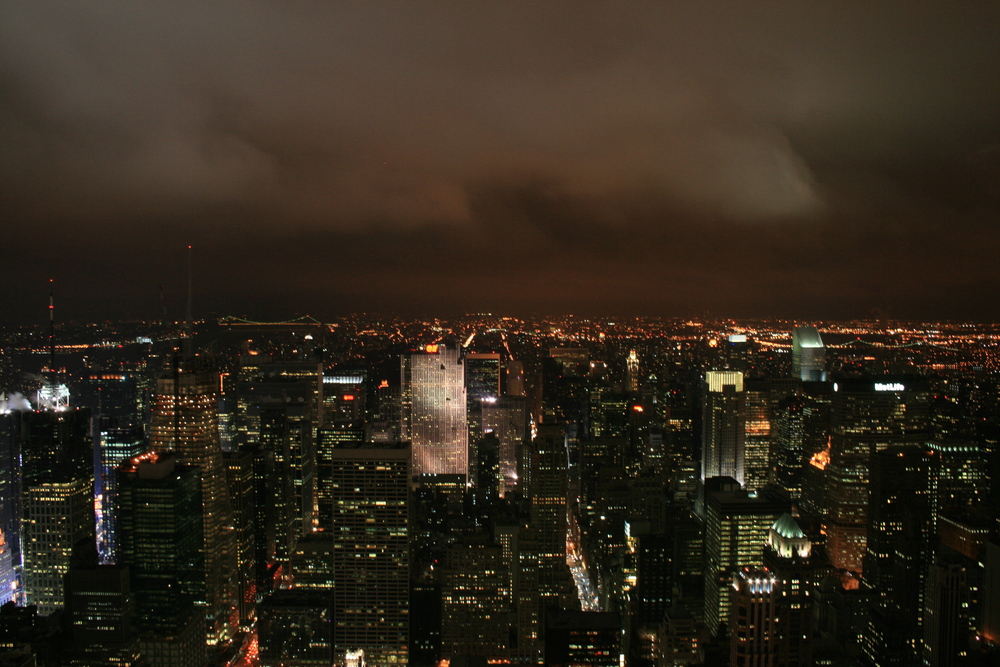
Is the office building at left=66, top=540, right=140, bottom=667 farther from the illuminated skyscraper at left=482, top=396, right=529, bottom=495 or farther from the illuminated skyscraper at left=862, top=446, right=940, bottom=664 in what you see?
the illuminated skyscraper at left=862, top=446, right=940, bottom=664

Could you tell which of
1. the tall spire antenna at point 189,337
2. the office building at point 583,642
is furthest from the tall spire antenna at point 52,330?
the office building at point 583,642

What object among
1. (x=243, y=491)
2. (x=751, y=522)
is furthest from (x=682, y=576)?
(x=243, y=491)

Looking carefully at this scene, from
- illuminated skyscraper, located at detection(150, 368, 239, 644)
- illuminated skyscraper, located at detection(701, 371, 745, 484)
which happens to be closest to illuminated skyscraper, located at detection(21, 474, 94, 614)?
illuminated skyscraper, located at detection(150, 368, 239, 644)

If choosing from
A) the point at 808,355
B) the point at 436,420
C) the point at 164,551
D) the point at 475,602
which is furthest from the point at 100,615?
the point at 808,355

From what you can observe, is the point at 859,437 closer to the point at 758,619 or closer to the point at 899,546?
the point at 899,546

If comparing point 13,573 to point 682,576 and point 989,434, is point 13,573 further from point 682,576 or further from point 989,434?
point 989,434

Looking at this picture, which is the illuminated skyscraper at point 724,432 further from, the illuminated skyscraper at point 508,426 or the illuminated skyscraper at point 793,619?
the illuminated skyscraper at point 793,619
